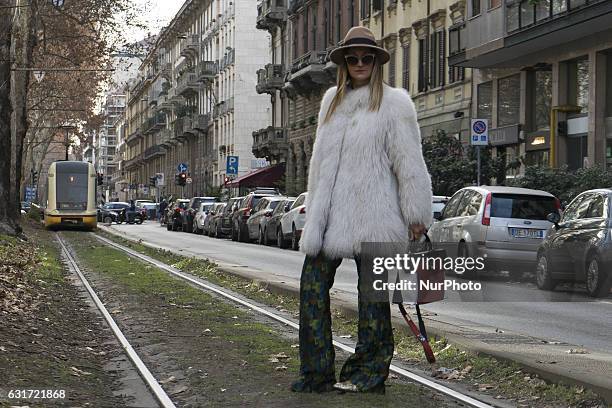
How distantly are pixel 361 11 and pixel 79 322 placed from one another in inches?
1616

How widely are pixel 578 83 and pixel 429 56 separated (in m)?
12.4

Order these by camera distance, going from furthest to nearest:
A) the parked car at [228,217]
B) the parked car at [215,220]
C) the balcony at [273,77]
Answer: the balcony at [273,77], the parked car at [215,220], the parked car at [228,217]

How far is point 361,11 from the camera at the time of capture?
5250 cm

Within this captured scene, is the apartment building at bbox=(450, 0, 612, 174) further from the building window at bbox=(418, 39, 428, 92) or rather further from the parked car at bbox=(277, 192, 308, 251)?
the parked car at bbox=(277, 192, 308, 251)

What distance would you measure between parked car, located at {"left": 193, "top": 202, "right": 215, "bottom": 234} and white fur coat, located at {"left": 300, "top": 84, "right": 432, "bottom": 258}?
44.2 meters

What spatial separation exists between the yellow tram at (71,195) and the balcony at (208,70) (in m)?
39.8

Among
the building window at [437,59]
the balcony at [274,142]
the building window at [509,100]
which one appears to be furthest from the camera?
the balcony at [274,142]

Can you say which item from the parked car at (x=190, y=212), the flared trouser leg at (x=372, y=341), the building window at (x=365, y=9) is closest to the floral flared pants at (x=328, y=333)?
the flared trouser leg at (x=372, y=341)

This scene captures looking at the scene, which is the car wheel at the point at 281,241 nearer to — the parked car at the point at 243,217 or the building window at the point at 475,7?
the parked car at the point at 243,217

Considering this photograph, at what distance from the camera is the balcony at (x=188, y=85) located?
99188 mm

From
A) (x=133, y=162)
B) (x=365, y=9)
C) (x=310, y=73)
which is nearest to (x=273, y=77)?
(x=310, y=73)

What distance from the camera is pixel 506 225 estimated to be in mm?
20266

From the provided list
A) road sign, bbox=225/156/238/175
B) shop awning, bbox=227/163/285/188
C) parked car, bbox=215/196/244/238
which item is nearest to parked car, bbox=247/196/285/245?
parked car, bbox=215/196/244/238

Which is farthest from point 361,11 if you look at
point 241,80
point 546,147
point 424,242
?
point 424,242
